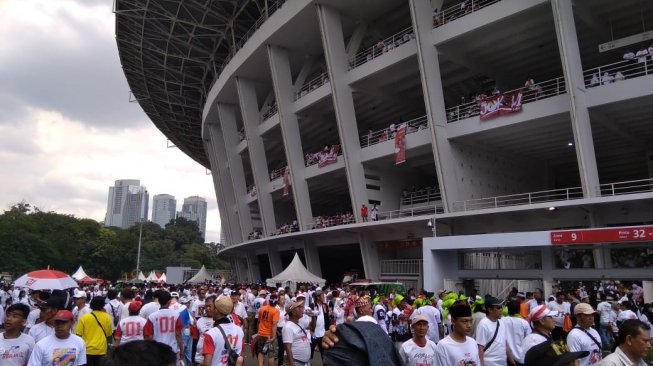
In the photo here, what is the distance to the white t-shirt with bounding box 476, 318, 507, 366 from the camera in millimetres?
5992

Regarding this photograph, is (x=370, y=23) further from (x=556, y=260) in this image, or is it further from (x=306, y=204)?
(x=556, y=260)

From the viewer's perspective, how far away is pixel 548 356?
130 inches

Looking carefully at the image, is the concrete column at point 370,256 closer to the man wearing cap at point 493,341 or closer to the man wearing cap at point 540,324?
the man wearing cap at point 493,341

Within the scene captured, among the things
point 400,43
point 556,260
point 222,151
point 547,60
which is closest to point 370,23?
point 400,43

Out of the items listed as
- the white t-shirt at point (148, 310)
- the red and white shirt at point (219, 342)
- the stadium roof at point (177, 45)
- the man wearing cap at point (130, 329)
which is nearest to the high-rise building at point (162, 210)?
the stadium roof at point (177, 45)

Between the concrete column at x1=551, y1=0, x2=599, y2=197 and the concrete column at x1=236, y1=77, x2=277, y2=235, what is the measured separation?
68.3ft

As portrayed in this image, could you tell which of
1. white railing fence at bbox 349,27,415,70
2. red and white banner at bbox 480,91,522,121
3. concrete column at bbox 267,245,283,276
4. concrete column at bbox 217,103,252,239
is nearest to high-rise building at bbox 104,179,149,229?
concrete column at bbox 217,103,252,239

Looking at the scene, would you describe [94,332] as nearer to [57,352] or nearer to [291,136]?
[57,352]

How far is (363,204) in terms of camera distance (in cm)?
2631

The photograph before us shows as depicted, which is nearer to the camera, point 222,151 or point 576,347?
point 576,347

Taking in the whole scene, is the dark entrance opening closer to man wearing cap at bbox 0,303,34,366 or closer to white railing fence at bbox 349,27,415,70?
white railing fence at bbox 349,27,415,70

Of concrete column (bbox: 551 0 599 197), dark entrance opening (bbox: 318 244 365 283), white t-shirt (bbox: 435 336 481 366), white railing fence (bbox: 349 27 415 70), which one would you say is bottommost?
dark entrance opening (bbox: 318 244 365 283)

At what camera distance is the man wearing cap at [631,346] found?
3828 millimetres

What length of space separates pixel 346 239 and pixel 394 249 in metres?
2.97
